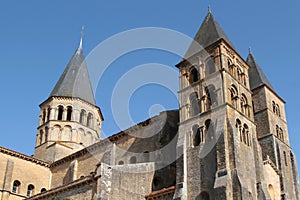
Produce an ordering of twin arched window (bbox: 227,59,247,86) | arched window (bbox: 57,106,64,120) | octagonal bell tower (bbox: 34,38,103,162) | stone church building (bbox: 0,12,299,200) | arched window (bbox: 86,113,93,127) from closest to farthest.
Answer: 1. stone church building (bbox: 0,12,299,200)
2. twin arched window (bbox: 227,59,247,86)
3. octagonal bell tower (bbox: 34,38,103,162)
4. arched window (bbox: 57,106,64,120)
5. arched window (bbox: 86,113,93,127)

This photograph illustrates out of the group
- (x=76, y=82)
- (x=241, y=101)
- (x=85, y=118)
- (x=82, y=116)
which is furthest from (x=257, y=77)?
(x=76, y=82)

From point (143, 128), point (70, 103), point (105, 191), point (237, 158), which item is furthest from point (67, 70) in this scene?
point (237, 158)

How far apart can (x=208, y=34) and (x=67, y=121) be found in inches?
747

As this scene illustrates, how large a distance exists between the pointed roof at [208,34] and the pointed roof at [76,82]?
1745cm

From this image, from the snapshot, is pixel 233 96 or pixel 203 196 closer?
pixel 203 196

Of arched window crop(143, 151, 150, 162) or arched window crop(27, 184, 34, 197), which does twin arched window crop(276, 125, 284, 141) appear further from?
arched window crop(27, 184, 34, 197)

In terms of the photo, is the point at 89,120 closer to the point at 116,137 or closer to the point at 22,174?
the point at 22,174

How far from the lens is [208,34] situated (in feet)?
90.7

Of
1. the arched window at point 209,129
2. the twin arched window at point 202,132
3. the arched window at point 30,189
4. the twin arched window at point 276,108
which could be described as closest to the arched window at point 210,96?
the arched window at point 209,129

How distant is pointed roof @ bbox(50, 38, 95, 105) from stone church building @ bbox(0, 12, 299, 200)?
6457 mm

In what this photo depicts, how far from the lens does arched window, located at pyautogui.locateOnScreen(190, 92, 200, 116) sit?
25188 mm

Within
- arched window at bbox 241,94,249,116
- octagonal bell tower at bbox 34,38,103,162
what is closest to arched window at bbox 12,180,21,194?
octagonal bell tower at bbox 34,38,103,162

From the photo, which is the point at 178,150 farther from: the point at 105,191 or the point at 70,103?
the point at 70,103

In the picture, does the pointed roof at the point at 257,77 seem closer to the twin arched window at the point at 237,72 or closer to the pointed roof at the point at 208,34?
the twin arched window at the point at 237,72
